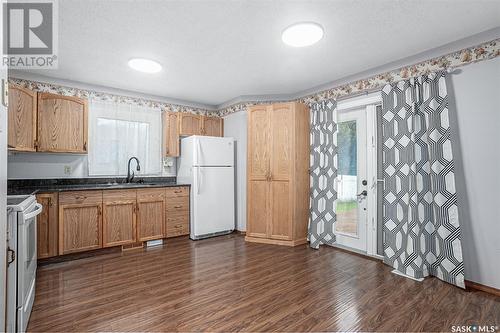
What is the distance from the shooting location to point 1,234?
1187 millimetres

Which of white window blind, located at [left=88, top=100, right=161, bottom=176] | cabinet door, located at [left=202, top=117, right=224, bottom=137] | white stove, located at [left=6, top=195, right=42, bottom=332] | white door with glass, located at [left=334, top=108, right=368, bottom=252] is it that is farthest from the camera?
cabinet door, located at [left=202, top=117, right=224, bottom=137]

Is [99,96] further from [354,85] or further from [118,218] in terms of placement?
[354,85]

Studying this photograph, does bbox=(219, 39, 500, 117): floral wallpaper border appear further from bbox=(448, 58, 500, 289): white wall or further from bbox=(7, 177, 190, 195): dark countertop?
bbox=(7, 177, 190, 195): dark countertop

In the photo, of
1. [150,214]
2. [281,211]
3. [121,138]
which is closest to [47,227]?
[150,214]

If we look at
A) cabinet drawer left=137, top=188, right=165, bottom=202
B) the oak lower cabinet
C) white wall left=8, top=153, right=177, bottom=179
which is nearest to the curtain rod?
the oak lower cabinet

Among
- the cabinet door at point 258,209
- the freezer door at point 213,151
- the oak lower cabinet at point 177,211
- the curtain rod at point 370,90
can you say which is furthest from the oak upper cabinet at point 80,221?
the curtain rod at point 370,90

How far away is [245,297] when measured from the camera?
7.50 feet

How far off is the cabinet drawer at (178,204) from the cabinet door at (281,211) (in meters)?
1.42

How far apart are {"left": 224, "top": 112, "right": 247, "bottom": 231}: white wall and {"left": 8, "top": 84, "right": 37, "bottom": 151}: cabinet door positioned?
2.87 metres

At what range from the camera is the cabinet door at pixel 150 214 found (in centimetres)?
380

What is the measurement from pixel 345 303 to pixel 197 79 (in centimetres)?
319

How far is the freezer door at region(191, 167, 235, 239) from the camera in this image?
4176 mm
